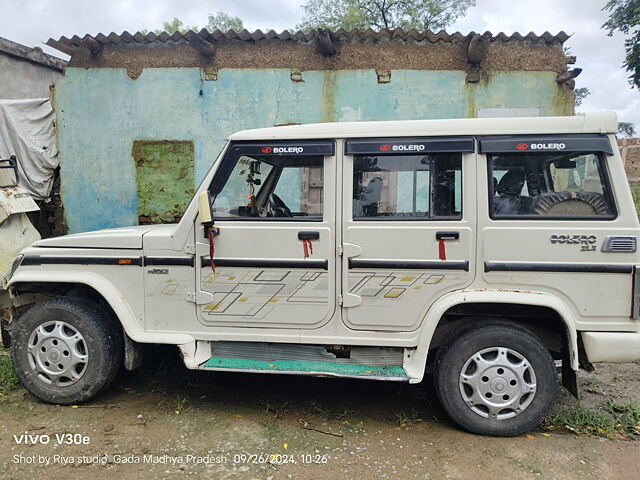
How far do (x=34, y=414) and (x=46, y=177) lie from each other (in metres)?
5.85

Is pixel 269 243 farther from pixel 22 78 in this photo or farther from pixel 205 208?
pixel 22 78

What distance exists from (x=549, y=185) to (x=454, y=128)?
742 mm

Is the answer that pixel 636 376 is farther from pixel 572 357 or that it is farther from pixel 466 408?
pixel 466 408

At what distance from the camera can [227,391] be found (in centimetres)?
379

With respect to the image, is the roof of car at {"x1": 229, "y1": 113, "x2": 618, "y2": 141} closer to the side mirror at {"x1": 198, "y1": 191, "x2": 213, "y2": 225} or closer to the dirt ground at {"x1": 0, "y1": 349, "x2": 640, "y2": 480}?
the side mirror at {"x1": 198, "y1": 191, "x2": 213, "y2": 225}

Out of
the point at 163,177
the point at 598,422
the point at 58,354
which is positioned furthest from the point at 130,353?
the point at 163,177

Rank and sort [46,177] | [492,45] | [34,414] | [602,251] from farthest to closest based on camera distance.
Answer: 1. [46,177]
2. [492,45]
3. [34,414]
4. [602,251]

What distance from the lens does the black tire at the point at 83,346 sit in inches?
132

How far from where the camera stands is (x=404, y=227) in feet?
10.0

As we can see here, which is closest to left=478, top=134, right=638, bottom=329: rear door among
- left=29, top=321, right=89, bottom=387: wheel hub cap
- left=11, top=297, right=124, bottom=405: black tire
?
left=11, top=297, right=124, bottom=405: black tire

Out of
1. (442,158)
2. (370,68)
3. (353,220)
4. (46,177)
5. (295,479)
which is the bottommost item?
(295,479)

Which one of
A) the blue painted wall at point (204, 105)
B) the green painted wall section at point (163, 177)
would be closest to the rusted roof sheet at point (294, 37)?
the blue painted wall at point (204, 105)

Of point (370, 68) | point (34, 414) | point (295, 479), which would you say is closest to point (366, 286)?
point (295, 479)

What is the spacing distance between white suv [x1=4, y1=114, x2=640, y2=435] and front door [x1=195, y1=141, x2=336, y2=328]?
0.01 meters
